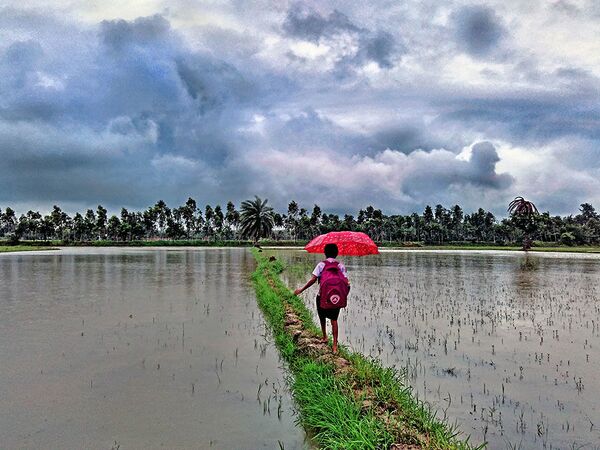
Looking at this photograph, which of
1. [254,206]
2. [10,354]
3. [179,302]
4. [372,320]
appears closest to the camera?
[10,354]

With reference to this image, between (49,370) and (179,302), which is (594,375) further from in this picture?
(179,302)

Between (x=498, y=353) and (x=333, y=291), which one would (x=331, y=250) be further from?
(x=498, y=353)

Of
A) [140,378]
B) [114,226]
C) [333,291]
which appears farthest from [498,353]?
[114,226]

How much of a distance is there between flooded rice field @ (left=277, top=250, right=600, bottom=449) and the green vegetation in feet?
2.33

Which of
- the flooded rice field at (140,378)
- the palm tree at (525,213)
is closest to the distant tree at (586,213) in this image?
the palm tree at (525,213)

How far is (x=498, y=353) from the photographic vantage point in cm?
866

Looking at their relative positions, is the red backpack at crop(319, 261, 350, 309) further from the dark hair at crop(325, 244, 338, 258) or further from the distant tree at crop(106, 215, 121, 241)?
the distant tree at crop(106, 215, 121, 241)

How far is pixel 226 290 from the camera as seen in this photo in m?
18.2

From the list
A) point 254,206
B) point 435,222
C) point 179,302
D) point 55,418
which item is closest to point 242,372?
point 55,418

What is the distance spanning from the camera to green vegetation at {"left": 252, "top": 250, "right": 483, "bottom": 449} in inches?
176

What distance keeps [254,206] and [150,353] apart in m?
60.8

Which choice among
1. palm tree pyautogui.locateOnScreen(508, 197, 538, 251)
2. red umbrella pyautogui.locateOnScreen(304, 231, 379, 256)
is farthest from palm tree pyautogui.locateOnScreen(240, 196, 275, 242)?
red umbrella pyautogui.locateOnScreen(304, 231, 379, 256)

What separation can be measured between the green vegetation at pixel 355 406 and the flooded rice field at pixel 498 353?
710 mm

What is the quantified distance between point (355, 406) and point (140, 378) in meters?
3.79
